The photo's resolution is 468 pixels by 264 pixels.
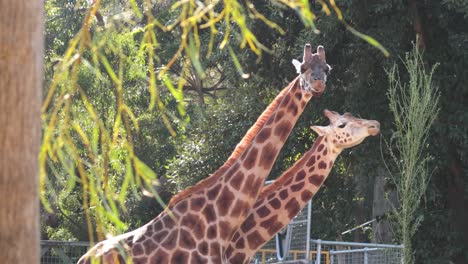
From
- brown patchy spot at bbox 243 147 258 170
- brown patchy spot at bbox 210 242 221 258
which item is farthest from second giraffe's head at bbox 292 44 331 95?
brown patchy spot at bbox 210 242 221 258

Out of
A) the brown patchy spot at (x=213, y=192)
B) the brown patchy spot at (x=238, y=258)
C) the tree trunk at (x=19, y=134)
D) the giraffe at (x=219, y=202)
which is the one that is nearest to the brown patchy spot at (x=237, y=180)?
the giraffe at (x=219, y=202)

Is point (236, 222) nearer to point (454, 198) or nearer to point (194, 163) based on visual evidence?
point (454, 198)

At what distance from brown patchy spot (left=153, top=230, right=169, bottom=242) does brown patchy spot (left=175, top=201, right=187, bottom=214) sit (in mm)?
206

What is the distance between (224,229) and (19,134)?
5.06m

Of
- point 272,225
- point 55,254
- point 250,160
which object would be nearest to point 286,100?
point 250,160

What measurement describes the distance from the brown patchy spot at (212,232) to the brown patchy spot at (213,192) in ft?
0.83

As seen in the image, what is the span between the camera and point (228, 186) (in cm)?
803

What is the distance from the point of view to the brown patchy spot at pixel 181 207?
780 centimetres

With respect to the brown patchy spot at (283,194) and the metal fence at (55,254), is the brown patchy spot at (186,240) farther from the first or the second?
the metal fence at (55,254)

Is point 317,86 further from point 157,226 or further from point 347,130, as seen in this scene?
point 157,226

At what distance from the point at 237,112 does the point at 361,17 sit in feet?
11.4

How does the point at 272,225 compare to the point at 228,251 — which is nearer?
the point at 228,251

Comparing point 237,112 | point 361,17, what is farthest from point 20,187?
point 237,112

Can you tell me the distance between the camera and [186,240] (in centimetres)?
767
